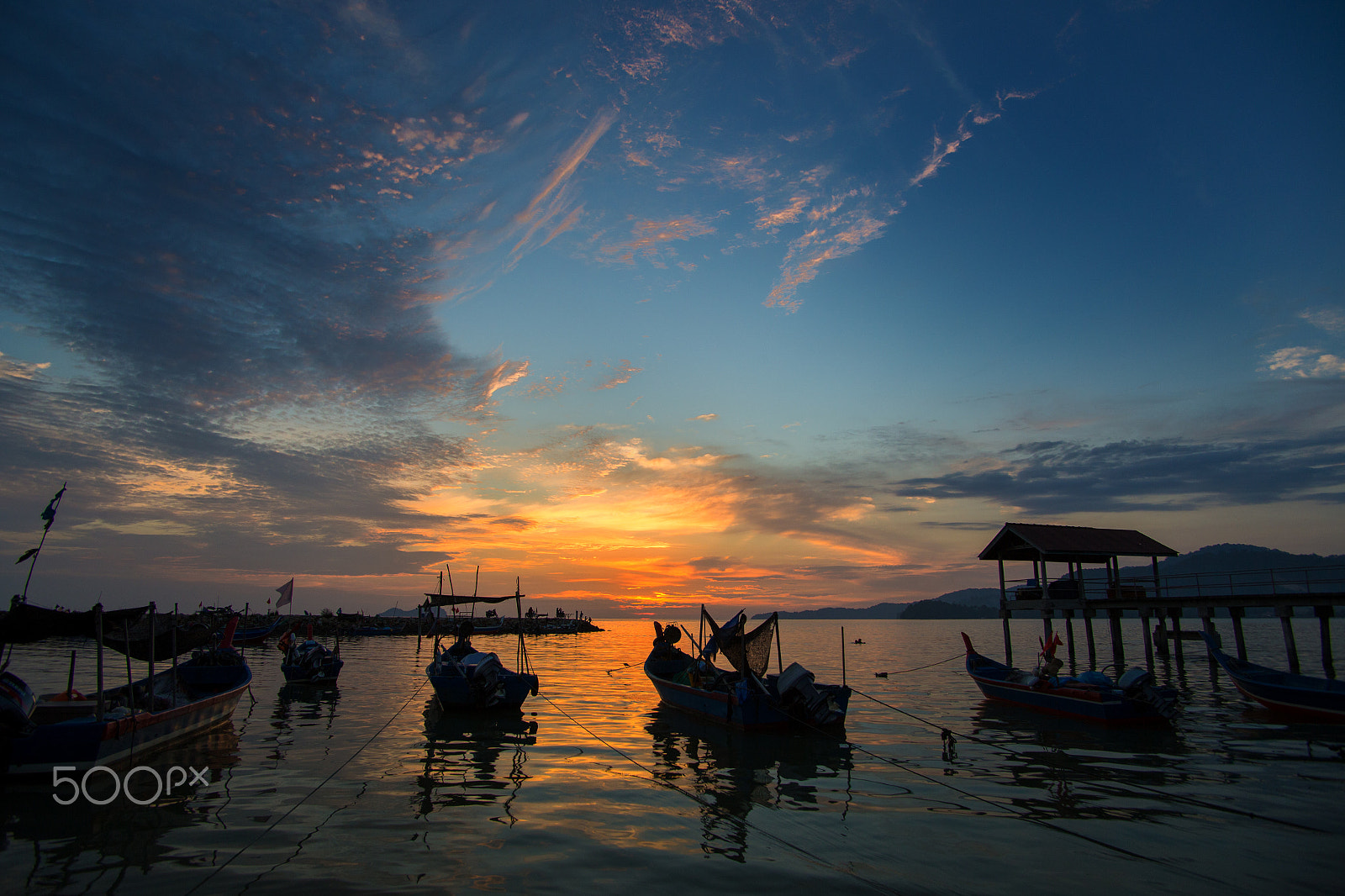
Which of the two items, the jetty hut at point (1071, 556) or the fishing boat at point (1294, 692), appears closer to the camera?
the fishing boat at point (1294, 692)

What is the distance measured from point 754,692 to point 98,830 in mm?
16332

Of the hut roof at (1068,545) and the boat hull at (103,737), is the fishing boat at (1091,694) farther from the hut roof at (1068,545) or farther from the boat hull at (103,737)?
the boat hull at (103,737)

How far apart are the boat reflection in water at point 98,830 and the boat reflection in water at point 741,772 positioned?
886 cm

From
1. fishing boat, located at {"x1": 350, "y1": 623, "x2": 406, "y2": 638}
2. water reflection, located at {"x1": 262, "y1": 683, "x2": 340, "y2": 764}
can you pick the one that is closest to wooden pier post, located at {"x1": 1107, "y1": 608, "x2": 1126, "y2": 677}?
water reflection, located at {"x1": 262, "y1": 683, "x2": 340, "y2": 764}

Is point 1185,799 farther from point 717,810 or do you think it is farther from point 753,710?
point 753,710

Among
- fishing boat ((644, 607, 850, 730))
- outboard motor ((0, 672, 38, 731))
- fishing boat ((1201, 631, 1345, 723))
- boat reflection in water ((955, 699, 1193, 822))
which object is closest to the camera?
outboard motor ((0, 672, 38, 731))

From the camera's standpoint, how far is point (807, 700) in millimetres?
20734

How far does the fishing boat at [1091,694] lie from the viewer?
72.9ft

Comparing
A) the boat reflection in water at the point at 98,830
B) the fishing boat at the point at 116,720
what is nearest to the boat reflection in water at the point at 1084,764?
the boat reflection in water at the point at 98,830

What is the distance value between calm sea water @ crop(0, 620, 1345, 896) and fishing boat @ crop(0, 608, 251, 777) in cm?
78

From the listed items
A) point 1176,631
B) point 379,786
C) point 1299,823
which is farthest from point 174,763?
point 1176,631

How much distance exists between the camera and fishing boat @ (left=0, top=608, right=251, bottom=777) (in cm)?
1348

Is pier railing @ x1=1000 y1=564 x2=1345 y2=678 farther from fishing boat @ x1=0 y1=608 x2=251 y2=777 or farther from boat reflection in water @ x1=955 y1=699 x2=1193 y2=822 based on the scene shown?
fishing boat @ x1=0 y1=608 x2=251 y2=777

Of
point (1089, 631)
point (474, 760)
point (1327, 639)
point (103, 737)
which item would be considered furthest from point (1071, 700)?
point (103, 737)
